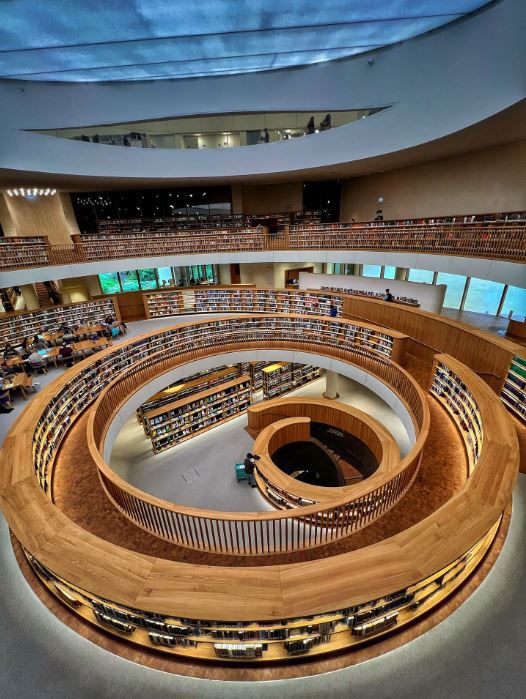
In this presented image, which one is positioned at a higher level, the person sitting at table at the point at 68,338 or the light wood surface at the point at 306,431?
the person sitting at table at the point at 68,338

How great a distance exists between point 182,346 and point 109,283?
7062 millimetres

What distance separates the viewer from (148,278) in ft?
50.8

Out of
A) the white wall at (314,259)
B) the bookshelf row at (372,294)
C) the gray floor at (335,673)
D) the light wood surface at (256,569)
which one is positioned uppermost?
the white wall at (314,259)

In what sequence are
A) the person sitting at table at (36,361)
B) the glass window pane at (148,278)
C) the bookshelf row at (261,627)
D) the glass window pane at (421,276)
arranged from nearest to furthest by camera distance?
the bookshelf row at (261,627) → the person sitting at table at (36,361) → the glass window pane at (421,276) → the glass window pane at (148,278)

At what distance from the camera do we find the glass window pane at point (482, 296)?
11.1m

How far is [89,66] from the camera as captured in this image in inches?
375

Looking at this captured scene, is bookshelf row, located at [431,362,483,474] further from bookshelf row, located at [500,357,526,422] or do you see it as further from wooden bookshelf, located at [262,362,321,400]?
wooden bookshelf, located at [262,362,321,400]

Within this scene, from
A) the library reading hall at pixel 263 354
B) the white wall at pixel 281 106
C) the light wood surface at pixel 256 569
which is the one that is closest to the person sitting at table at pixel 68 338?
the library reading hall at pixel 263 354

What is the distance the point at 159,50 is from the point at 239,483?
41.9ft

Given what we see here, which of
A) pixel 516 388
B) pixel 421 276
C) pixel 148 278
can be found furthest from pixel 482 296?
pixel 148 278

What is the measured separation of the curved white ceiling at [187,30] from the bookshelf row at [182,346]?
7.58 meters

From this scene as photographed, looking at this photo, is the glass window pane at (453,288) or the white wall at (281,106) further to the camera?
the glass window pane at (453,288)

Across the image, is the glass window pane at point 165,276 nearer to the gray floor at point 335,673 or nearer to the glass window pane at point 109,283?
the glass window pane at point 109,283

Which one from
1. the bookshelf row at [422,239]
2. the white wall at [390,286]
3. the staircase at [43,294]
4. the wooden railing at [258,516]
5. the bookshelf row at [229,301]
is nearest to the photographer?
the wooden railing at [258,516]
